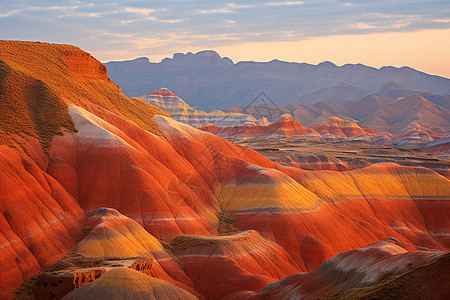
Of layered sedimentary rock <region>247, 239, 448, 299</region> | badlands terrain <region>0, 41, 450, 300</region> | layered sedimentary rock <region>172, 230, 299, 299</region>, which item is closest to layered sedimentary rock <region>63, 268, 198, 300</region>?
badlands terrain <region>0, 41, 450, 300</region>

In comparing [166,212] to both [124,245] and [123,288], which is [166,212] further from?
[123,288]

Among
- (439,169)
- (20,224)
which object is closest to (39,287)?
(20,224)

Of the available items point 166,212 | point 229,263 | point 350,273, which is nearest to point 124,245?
point 229,263

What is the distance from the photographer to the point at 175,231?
77250 mm

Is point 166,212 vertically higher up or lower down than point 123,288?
lower down

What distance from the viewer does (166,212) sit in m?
79.2

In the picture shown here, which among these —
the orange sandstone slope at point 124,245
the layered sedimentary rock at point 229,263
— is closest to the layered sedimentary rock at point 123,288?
the orange sandstone slope at point 124,245

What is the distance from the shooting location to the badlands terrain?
5219 cm

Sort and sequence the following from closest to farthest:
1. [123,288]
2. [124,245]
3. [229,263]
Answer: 1. [123,288]
2. [124,245]
3. [229,263]

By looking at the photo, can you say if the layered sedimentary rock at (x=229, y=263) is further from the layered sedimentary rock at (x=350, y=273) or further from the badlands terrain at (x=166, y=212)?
the layered sedimentary rock at (x=350, y=273)

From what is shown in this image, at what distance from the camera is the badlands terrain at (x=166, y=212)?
171 ft

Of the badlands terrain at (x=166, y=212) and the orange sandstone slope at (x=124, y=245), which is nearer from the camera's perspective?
the badlands terrain at (x=166, y=212)

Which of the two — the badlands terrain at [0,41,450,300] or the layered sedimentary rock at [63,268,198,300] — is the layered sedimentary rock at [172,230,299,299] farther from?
the layered sedimentary rock at [63,268,198,300]

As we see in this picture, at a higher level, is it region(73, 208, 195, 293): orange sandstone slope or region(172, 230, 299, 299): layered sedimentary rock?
region(73, 208, 195, 293): orange sandstone slope
